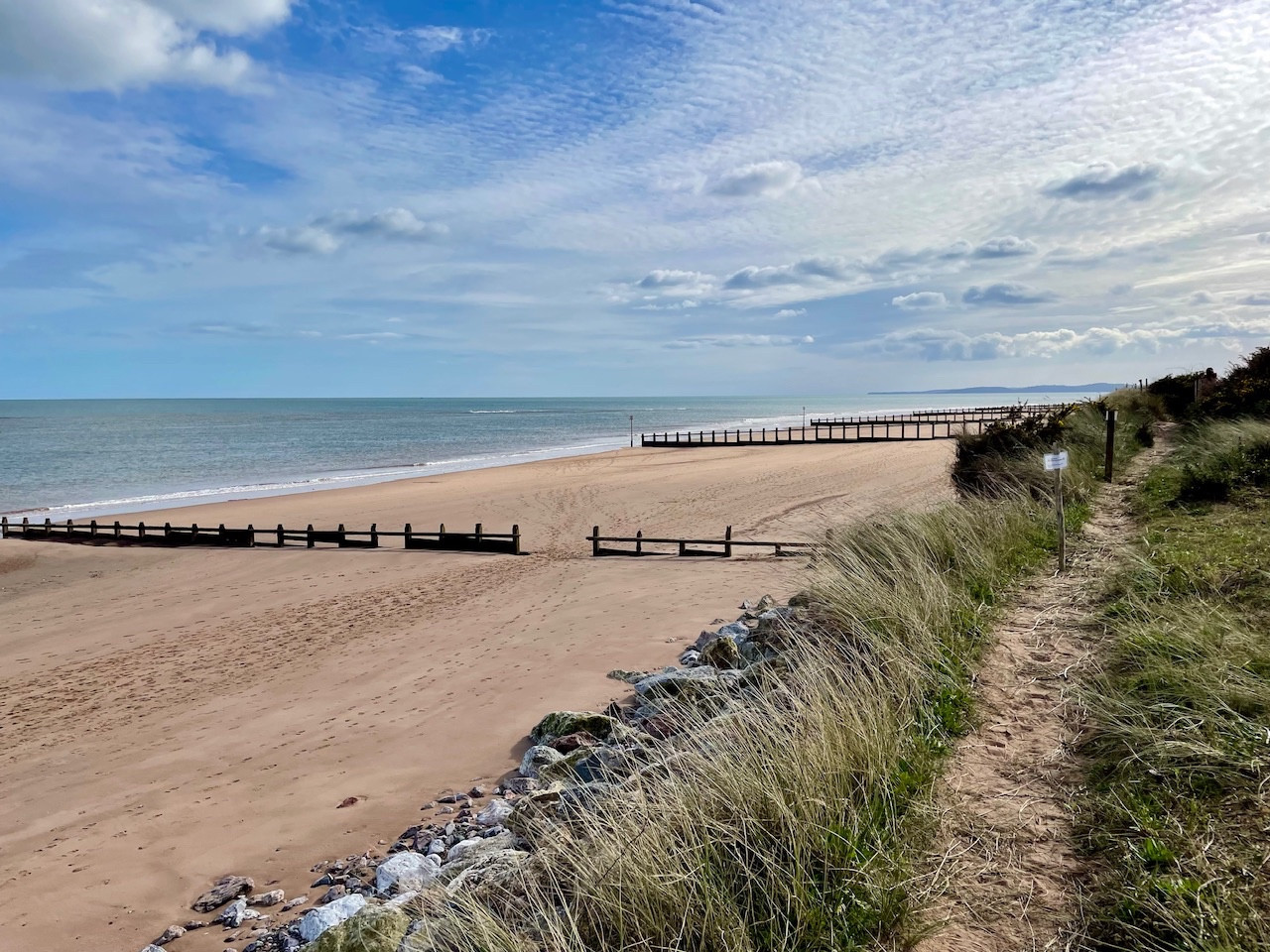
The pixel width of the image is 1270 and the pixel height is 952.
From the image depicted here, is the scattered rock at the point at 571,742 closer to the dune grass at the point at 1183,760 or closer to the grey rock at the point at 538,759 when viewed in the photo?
the grey rock at the point at 538,759

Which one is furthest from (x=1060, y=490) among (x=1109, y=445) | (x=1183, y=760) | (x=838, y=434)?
(x=838, y=434)

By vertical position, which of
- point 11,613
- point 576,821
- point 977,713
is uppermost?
point 977,713

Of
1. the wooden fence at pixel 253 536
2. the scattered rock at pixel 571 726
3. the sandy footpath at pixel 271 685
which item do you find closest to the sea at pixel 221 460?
the wooden fence at pixel 253 536

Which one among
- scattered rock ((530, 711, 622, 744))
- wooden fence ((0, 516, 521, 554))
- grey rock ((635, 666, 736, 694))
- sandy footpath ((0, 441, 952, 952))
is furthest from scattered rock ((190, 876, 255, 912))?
wooden fence ((0, 516, 521, 554))

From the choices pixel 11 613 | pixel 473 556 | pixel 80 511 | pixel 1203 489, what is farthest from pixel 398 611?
pixel 80 511

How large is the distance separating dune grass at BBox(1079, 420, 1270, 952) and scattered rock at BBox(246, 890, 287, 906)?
5.28 m

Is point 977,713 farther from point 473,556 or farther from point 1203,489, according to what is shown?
point 473,556

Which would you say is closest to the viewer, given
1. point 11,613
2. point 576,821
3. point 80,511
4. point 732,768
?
point 732,768

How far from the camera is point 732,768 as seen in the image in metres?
4.11

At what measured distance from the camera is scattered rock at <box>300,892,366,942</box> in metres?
4.90

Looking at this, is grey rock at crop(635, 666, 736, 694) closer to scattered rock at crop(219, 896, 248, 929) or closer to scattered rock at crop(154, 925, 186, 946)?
scattered rock at crop(219, 896, 248, 929)

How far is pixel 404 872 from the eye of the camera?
5.48m

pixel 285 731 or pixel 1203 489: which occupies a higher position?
pixel 1203 489

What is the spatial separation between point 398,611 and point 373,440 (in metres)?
64.4
